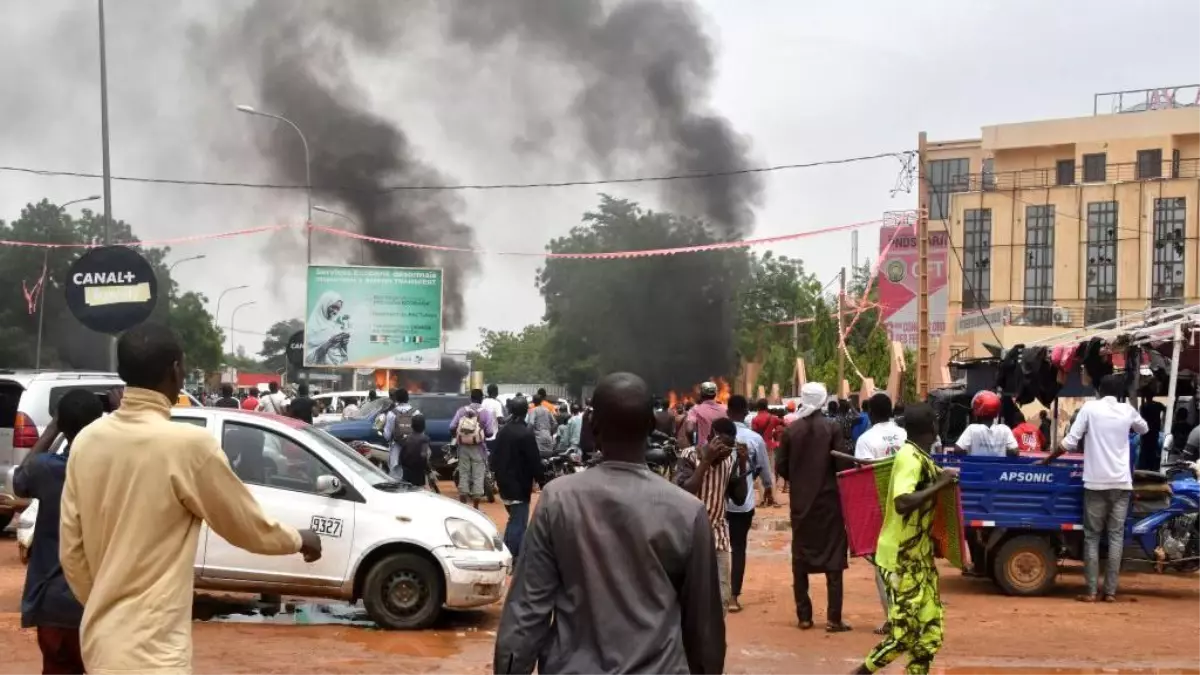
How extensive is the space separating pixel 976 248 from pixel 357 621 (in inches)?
2171

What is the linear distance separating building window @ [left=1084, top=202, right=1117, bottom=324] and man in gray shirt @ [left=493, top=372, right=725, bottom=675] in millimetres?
56979

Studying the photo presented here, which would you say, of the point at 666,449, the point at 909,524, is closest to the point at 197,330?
the point at 666,449

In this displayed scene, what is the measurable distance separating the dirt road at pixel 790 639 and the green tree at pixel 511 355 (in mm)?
83494

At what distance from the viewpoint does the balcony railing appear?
188ft

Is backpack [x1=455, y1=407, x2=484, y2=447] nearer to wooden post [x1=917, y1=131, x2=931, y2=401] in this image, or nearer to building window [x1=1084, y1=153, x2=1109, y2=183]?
wooden post [x1=917, y1=131, x2=931, y2=401]

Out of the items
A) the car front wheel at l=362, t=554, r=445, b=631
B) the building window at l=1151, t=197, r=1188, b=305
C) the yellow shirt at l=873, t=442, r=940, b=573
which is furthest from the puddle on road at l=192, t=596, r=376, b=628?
the building window at l=1151, t=197, r=1188, b=305

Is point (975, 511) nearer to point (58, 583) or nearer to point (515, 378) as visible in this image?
point (58, 583)

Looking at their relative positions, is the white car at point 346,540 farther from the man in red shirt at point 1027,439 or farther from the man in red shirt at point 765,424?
the man in red shirt at point 765,424

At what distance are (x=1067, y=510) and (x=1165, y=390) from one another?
20.9 feet

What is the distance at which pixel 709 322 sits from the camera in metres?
40.5

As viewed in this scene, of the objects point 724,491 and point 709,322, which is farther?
point 709,322

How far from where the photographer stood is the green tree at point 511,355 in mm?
100031

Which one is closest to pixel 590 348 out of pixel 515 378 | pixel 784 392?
pixel 784 392

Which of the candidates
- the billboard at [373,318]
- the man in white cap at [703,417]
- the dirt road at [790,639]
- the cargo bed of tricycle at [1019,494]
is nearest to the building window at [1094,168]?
the billboard at [373,318]
